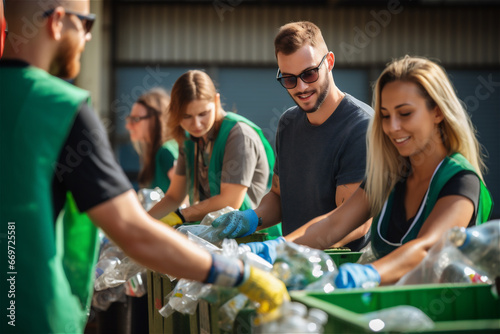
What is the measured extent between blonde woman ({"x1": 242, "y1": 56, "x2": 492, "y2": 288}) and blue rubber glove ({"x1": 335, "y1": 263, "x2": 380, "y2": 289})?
3 cm

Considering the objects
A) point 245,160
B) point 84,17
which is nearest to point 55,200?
point 84,17

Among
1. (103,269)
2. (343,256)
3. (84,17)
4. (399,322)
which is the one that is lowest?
(103,269)

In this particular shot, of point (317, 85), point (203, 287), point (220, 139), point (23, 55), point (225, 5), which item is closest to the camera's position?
point (23, 55)

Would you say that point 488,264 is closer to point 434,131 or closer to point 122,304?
point 434,131

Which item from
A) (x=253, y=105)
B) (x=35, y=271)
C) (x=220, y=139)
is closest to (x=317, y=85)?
(x=220, y=139)

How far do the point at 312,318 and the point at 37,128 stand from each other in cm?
74

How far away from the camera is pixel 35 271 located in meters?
1.54

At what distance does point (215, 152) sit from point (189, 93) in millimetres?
354

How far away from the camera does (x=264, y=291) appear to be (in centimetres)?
160

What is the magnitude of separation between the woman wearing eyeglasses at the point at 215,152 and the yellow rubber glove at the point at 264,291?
1.94 m

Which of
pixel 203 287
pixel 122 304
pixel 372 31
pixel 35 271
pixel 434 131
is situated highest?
pixel 372 31

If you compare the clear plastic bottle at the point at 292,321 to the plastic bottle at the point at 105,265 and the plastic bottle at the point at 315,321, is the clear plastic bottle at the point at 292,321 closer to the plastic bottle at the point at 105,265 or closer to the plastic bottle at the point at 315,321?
the plastic bottle at the point at 315,321

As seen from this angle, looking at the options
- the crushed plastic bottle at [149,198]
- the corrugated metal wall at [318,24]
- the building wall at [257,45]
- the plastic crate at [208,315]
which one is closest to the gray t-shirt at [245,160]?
the crushed plastic bottle at [149,198]

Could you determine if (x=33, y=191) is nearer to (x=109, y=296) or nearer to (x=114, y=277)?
(x=114, y=277)
